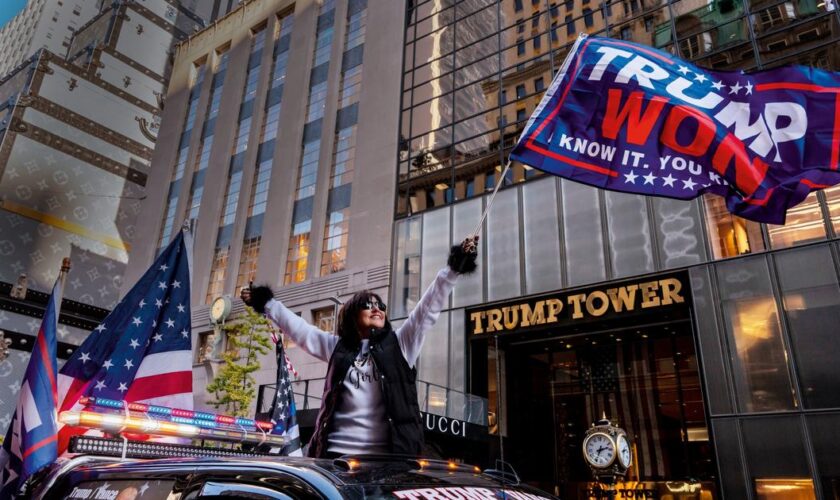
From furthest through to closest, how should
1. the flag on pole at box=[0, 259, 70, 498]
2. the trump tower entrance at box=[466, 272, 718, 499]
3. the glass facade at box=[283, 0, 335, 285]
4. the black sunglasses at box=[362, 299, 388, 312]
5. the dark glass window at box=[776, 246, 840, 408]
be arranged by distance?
the glass facade at box=[283, 0, 335, 285] → the trump tower entrance at box=[466, 272, 718, 499] → the dark glass window at box=[776, 246, 840, 408] → the black sunglasses at box=[362, 299, 388, 312] → the flag on pole at box=[0, 259, 70, 498]

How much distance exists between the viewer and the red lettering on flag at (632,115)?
634cm

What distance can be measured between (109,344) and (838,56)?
63.7 ft

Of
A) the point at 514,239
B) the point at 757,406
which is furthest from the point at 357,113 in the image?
the point at 757,406

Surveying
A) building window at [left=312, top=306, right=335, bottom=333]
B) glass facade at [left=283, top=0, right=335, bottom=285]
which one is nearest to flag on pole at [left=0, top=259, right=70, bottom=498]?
building window at [left=312, top=306, right=335, bottom=333]

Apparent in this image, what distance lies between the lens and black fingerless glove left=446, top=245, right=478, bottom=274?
4117 mm

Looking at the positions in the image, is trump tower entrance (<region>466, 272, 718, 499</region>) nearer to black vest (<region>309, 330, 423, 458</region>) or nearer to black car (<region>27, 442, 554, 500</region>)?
black vest (<region>309, 330, 423, 458</region>)

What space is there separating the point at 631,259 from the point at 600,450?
27.6ft

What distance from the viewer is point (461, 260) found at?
162 inches

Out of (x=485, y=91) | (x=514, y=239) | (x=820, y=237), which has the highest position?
(x=485, y=91)

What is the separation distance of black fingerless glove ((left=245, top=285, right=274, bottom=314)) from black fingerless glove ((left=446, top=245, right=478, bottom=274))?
1.50 meters

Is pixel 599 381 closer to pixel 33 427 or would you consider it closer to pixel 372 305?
pixel 372 305

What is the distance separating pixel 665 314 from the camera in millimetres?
17203

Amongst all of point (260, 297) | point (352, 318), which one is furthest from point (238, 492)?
point (260, 297)

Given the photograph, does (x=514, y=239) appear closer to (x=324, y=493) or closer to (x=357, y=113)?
(x=357, y=113)
